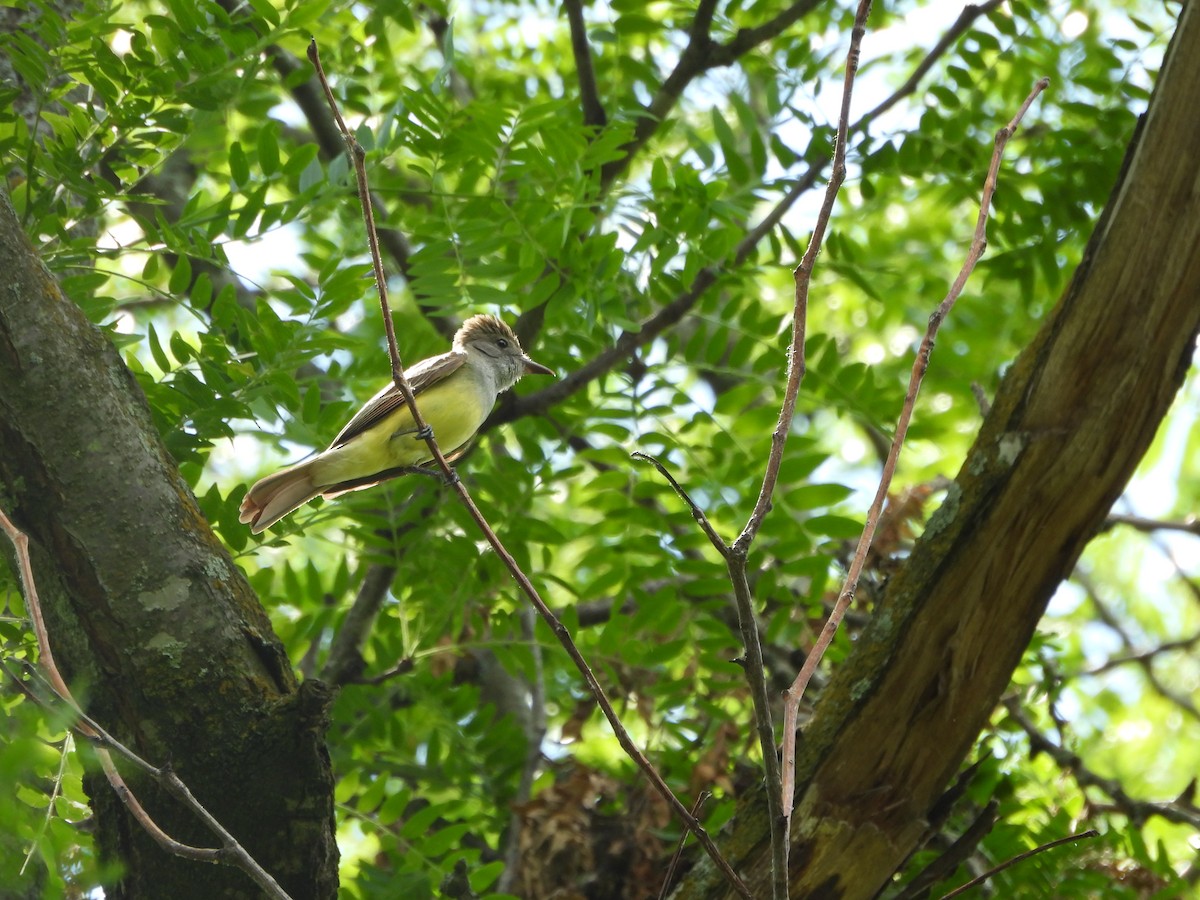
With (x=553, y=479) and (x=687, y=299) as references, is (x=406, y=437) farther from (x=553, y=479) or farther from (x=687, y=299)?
(x=687, y=299)

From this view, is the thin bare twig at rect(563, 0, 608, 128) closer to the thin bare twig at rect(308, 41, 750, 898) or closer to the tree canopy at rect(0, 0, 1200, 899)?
the tree canopy at rect(0, 0, 1200, 899)

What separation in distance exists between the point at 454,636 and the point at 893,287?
4.31 m

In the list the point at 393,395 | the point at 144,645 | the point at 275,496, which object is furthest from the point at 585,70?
the point at 144,645

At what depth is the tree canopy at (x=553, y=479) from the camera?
354cm

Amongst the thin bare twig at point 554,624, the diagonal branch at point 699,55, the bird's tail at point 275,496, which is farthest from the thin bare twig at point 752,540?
the diagonal branch at point 699,55

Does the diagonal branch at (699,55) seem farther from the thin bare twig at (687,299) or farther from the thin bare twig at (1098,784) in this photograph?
the thin bare twig at (1098,784)

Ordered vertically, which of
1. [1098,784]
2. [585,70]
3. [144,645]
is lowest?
[144,645]

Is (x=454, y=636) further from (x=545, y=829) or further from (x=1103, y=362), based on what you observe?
(x=1103, y=362)

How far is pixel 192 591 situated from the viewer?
356cm

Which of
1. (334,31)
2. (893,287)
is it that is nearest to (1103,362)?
(334,31)

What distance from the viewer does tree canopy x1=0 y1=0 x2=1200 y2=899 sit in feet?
11.6

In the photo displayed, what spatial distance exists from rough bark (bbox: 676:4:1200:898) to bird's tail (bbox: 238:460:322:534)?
2.07 metres

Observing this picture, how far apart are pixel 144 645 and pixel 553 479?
2.26 meters

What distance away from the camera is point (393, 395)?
5258mm
